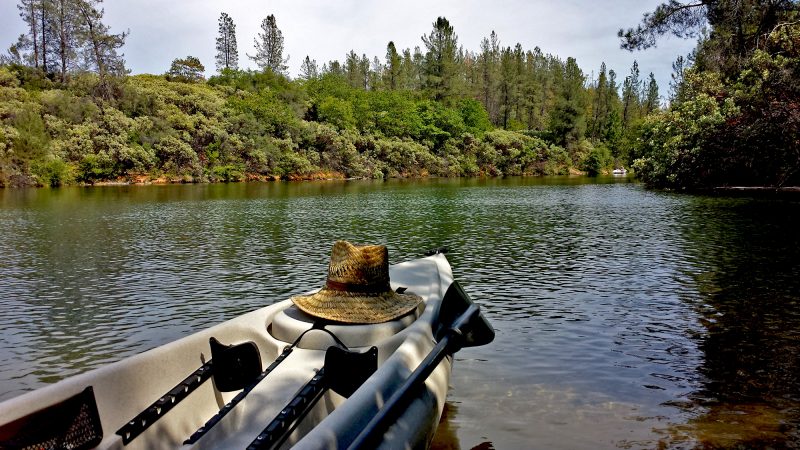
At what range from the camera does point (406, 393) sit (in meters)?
4.45

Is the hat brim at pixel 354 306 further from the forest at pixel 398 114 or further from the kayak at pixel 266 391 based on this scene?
the forest at pixel 398 114

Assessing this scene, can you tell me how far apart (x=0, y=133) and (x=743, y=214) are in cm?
6146

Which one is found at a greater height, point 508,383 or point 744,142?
Result: point 744,142

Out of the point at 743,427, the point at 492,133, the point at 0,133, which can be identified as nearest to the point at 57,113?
the point at 0,133

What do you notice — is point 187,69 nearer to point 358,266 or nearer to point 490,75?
point 490,75

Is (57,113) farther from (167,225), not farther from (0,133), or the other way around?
(167,225)

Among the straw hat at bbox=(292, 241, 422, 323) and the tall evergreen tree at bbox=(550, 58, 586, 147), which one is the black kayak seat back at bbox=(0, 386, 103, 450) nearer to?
the straw hat at bbox=(292, 241, 422, 323)

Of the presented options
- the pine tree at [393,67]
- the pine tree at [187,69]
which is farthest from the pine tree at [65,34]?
the pine tree at [393,67]

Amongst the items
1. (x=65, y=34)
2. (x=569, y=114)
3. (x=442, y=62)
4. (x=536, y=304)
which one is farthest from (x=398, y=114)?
(x=536, y=304)

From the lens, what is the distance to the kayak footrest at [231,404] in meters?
4.67

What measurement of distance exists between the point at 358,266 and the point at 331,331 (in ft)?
2.88

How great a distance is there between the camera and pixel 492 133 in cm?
9881

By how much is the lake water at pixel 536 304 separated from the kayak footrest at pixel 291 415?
164 centimetres

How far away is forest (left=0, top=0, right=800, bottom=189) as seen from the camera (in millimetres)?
27219
